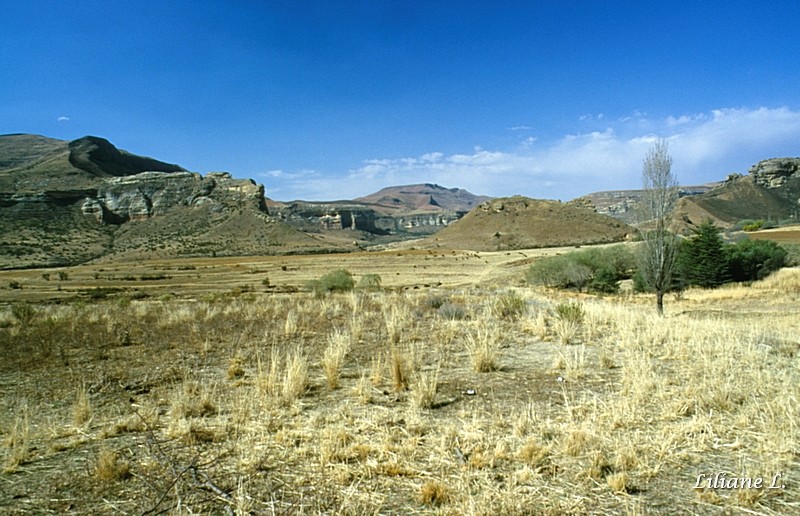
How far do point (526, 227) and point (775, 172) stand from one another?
10568 cm

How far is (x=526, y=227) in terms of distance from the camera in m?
108

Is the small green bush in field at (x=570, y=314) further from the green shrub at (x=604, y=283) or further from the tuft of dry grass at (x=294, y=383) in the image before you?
the green shrub at (x=604, y=283)

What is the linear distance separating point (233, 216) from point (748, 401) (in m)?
114

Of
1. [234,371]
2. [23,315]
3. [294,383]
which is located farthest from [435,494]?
[23,315]

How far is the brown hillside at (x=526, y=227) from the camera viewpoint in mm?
99375

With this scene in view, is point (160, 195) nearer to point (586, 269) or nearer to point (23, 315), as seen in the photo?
point (23, 315)

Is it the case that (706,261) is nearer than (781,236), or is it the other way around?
(706,261)

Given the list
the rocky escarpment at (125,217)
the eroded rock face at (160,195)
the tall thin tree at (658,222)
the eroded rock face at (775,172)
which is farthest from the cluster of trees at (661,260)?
the eroded rock face at (775,172)

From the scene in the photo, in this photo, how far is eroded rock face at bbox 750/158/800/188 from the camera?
468ft

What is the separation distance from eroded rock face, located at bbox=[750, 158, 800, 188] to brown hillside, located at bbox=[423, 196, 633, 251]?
78040 mm

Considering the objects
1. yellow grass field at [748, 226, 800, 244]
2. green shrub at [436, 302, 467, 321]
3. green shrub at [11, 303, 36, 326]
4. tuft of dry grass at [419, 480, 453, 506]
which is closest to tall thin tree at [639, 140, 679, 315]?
green shrub at [436, 302, 467, 321]

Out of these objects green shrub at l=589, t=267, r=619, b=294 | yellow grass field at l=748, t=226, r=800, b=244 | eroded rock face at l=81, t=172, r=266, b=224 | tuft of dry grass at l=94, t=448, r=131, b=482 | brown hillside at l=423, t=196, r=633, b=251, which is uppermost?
eroded rock face at l=81, t=172, r=266, b=224

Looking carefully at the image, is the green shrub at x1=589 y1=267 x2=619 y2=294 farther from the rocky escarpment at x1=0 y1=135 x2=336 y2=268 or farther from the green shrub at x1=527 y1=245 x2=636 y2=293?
the rocky escarpment at x1=0 y1=135 x2=336 y2=268

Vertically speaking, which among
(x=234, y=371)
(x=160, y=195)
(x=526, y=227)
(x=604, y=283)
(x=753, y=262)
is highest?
(x=160, y=195)
